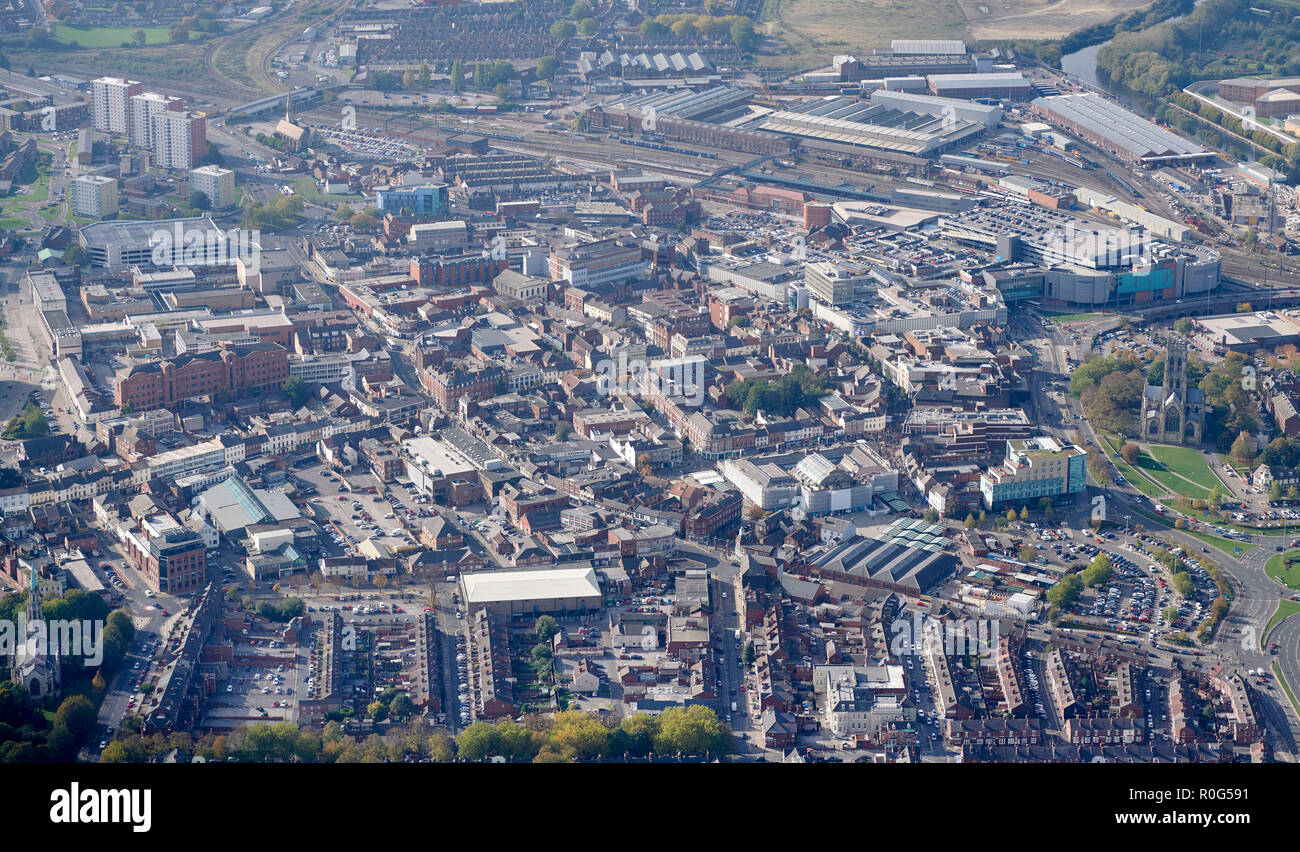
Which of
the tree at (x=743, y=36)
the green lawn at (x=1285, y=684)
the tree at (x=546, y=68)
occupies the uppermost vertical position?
the tree at (x=743, y=36)

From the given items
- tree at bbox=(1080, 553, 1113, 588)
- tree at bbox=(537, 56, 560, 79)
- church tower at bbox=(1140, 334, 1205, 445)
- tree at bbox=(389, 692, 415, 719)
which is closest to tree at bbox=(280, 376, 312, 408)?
tree at bbox=(389, 692, 415, 719)

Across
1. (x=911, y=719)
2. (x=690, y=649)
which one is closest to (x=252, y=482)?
(x=690, y=649)

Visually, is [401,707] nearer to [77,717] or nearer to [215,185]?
[77,717]

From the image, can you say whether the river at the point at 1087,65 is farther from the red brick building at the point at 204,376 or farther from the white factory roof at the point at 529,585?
the white factory roof at the point at 529,585

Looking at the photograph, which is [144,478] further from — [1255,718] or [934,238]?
[934,238]

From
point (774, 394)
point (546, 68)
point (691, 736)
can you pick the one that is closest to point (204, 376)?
point (774, 394)

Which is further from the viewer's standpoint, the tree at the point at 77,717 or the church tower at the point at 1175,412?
the church tower at the point at 1175,412

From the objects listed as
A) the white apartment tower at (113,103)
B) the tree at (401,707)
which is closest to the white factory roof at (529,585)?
the tree at (401,707)
